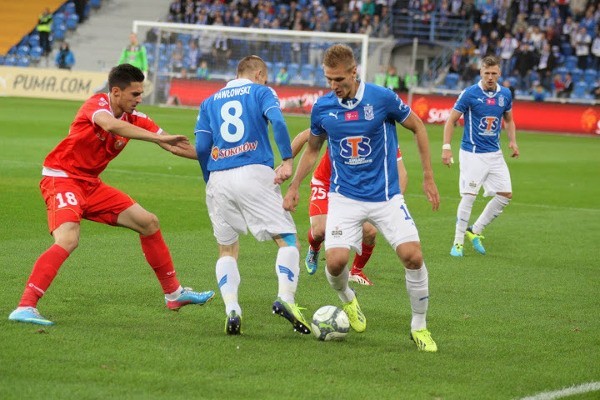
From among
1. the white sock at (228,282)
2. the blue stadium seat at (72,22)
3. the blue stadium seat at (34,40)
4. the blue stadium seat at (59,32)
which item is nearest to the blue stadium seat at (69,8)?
the blue stadium seat at (72,22)

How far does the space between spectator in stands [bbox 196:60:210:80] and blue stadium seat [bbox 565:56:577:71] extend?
42.3ft

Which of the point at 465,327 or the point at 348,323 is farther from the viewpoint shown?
the point at 465,327

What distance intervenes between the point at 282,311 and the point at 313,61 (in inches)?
1203

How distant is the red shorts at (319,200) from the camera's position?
10453mm

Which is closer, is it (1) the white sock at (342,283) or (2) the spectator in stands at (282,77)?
(1) the white sock at (342,283)

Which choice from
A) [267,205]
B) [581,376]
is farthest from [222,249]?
[581,376]

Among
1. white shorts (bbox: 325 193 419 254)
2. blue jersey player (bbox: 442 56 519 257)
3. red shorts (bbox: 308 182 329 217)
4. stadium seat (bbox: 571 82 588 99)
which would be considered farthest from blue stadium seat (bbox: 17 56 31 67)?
white shorts (bbox: 325 193 419 254)

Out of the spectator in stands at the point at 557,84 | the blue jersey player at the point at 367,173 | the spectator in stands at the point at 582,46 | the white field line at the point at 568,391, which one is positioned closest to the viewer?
the white field line at the point at 568,391

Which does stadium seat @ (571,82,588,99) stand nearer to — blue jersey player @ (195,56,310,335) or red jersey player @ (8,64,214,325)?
red jersey player @ (8,64,214,325)

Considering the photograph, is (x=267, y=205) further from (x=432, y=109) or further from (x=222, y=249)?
(x=432, y=109)

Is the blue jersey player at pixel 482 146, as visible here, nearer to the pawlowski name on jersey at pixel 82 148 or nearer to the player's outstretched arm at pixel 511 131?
the player's outstretched arm at pixel 511 131

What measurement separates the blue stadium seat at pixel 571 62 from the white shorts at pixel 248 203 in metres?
33.2

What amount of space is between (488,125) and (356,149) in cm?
609

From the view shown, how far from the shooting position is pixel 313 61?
37.8 metres
